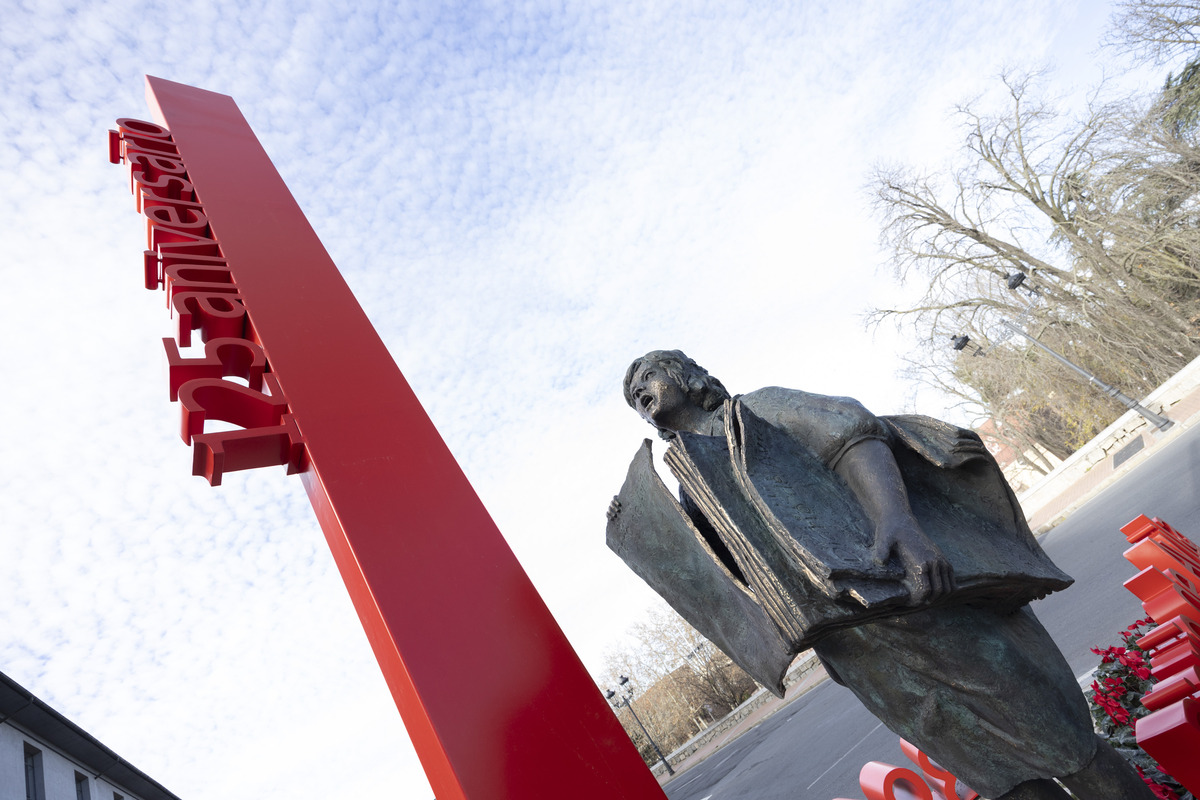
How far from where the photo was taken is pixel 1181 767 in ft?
6.89

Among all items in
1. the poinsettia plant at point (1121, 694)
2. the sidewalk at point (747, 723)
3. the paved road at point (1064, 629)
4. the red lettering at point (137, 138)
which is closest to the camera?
the poinsettia plant at point (1121, 694)

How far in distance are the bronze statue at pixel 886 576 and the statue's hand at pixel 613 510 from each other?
8 centimetres

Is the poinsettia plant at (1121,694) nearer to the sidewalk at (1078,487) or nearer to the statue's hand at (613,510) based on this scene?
the statue's hand at (613,510)

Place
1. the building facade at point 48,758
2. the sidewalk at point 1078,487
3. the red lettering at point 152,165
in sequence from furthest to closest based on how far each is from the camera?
the sidewalk at point 1078,487 < the building facade at point 48,758 < the red lettering at point 152,165

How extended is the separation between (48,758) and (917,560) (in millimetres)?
18062

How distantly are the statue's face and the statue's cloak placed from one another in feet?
0.76

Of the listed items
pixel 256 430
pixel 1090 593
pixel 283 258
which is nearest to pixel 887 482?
pixel 256 430

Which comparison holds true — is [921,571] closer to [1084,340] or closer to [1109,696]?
[1109,696]

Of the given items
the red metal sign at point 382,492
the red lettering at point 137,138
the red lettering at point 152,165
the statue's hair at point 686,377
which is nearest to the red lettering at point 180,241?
the red metal sign at point 382,492

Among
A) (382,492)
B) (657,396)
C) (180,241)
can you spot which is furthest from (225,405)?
(657,396)

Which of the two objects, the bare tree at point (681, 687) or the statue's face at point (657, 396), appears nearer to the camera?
the statue's face at point (657, 396)

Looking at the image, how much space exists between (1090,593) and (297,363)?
8.48 m

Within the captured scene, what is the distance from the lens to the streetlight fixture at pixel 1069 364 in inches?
606

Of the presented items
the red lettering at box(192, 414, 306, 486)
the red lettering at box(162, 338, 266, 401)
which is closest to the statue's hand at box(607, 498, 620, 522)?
the red lettering at box(192, 414, 306, 486)
